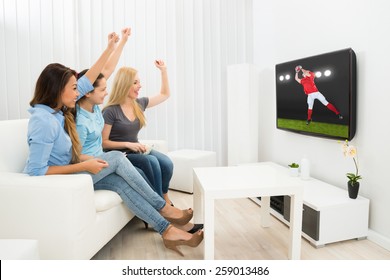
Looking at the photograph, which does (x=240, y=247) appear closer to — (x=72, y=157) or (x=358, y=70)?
(x=72, y=157)

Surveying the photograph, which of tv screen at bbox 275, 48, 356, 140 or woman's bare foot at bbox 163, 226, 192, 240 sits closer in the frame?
woman's bare foot at bbox 163, 226, 192, 240

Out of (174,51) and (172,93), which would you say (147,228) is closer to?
(172,93)

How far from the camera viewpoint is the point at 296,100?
9.52 ft

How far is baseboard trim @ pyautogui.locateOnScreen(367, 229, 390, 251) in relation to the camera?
2.02 metres

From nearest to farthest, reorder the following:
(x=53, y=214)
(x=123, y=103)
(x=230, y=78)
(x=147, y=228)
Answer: (x=53, y=214)
(x=147, y=228)
(x=123, y=103)
(x=230, y=78)

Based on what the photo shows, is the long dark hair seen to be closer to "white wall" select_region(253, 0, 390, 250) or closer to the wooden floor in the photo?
the wooden floor

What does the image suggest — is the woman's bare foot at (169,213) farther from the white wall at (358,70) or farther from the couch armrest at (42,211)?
the white wall at (358,70)

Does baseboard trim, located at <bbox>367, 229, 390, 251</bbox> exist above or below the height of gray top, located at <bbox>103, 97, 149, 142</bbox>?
below

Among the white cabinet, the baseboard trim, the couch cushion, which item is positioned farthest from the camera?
the white cabinet

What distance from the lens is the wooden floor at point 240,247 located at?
193cm

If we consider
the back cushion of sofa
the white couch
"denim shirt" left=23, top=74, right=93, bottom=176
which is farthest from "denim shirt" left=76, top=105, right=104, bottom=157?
the white couch

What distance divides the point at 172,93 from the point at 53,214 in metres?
2.70

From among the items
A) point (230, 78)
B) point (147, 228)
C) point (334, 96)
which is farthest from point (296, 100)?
point (147, 228)

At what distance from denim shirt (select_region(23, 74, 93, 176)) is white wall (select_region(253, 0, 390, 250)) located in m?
1.88
